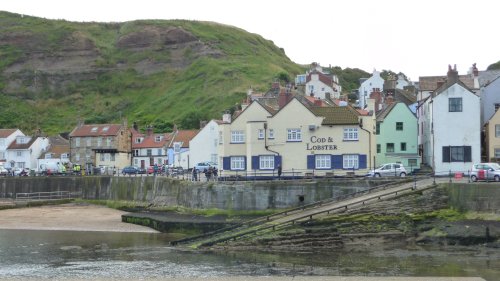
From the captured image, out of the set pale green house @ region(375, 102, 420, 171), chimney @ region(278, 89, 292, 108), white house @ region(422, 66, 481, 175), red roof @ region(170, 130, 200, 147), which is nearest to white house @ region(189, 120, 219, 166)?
Answer: red roof @ region(170, 130, 200, 147)

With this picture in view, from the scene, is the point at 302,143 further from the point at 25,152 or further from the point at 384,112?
the point at 25,152

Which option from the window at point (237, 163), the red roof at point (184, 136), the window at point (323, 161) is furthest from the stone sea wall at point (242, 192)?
the red roof at point (184, 136)

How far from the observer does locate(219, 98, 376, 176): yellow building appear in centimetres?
6300

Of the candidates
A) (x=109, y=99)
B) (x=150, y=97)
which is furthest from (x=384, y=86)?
(x=109, y=99)

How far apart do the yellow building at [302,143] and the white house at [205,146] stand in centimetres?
2193

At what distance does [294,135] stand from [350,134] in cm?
501

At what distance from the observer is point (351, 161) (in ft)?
207

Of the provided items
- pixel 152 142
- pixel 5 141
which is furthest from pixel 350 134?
pixel 5 141

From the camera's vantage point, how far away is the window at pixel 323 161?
63.1 meters

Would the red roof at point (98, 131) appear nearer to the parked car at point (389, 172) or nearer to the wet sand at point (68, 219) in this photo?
the wet sand at point (68, 219)

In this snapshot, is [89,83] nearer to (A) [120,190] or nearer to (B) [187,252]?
(A) [120,190]

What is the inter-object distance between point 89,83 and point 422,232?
146m

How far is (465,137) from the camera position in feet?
197

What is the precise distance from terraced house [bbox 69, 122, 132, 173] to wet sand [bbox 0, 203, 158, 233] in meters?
23.4
